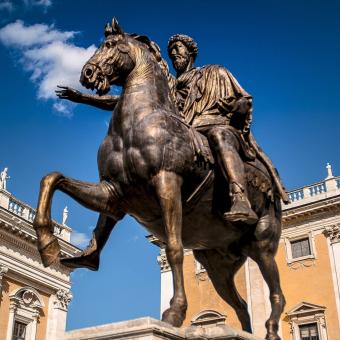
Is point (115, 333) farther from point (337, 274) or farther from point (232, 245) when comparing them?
point (337, 274)

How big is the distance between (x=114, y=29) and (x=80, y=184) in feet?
4.88

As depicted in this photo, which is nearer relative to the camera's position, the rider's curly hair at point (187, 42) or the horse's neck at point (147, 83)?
the horse's neck at point (147, 83)

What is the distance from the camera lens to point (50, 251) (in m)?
4.28

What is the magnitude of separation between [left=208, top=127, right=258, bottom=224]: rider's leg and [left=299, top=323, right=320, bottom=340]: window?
24369mm

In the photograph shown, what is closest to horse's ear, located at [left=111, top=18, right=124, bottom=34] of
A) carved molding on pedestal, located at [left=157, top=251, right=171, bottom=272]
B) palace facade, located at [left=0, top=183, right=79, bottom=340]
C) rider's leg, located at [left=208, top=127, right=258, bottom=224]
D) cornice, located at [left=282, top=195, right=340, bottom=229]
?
rider's leg, located at [left=208, top=127, right=258, bottom=224]

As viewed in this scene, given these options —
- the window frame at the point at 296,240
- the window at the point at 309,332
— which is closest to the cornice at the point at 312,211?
the window frame at the point at 296,240

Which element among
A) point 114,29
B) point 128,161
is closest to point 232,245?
point 128,161

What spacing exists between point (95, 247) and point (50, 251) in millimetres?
584

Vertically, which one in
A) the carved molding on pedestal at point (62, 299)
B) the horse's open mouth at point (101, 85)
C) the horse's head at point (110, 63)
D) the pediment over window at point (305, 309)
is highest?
the carved molding on pedestal at point (62, 299)

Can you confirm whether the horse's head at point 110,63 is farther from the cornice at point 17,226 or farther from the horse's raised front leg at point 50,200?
the cornice at point 17,226

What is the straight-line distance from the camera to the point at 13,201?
28.2 m

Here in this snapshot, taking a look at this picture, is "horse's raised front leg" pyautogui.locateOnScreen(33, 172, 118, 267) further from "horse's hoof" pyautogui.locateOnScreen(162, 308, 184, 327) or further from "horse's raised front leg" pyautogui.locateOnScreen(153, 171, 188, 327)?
"horse's hoof" pyautogui.locateOnScreen(162, 308, 184, 327)

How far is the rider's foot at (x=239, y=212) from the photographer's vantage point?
4414 millimetres

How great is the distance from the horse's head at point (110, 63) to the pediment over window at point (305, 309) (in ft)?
80.5
